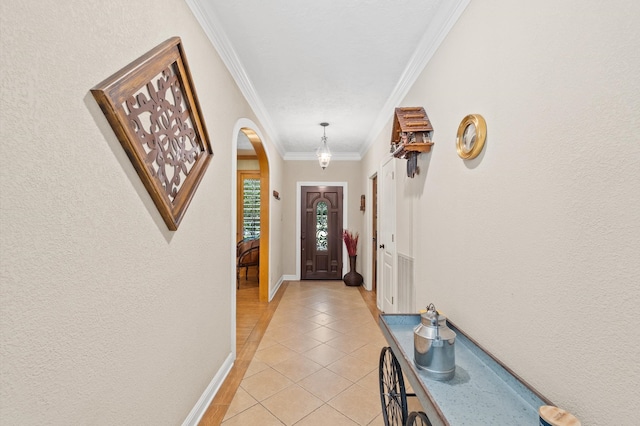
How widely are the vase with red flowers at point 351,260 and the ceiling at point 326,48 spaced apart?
2.66 metres

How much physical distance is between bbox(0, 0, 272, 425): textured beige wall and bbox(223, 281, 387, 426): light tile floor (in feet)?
2.23

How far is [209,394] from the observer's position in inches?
82.2

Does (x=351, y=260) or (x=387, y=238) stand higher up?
(x=387, y=238)

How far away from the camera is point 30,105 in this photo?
0.79m

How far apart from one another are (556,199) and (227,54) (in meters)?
2.32

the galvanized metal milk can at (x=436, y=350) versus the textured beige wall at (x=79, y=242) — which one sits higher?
the textured beige wall at (x=79, y=242)

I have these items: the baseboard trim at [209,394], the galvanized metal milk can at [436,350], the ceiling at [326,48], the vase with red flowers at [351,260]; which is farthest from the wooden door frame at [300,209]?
the galvanized metal milk can at [436,350]

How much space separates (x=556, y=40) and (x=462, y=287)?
4.00ft

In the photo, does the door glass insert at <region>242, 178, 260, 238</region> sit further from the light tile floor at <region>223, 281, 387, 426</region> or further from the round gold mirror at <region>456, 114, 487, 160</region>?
the round gold mirror at <region>456, 114, 487, 160</region>

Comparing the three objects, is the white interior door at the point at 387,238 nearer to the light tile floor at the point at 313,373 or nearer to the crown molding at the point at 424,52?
the light tile floor at the point at 313,373

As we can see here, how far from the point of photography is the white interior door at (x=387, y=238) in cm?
342

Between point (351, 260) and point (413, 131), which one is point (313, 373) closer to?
point (413, 131)

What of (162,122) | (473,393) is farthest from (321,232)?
(473,393)

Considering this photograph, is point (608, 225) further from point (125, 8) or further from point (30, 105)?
point (125, 8)
